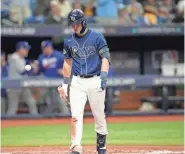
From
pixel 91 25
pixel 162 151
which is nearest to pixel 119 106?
pixel 91 25

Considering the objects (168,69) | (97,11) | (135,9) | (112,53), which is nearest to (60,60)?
(97,11)

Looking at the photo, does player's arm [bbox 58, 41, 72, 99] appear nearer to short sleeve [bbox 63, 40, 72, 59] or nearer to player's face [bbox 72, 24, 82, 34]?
short sleeve [bbox 63, 40, 72, 59]

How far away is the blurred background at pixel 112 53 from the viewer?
1410cm

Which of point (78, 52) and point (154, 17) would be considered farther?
point (154, 17)

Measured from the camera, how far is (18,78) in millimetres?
14141

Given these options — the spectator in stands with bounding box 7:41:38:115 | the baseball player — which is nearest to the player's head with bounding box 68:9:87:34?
the baseball player

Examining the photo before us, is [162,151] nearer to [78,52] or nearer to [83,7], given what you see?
[78,52]

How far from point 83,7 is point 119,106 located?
2.90 meters

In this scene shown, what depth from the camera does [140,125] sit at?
12.5 meters

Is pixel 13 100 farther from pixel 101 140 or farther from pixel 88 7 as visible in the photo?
pixel 101 140

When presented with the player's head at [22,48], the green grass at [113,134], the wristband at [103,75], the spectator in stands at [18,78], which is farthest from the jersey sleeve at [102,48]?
the spectator in stands at [18,78]

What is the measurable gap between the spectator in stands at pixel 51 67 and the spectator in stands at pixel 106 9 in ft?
7.67

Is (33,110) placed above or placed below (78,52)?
below

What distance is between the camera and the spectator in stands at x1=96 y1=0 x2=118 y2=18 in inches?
618
